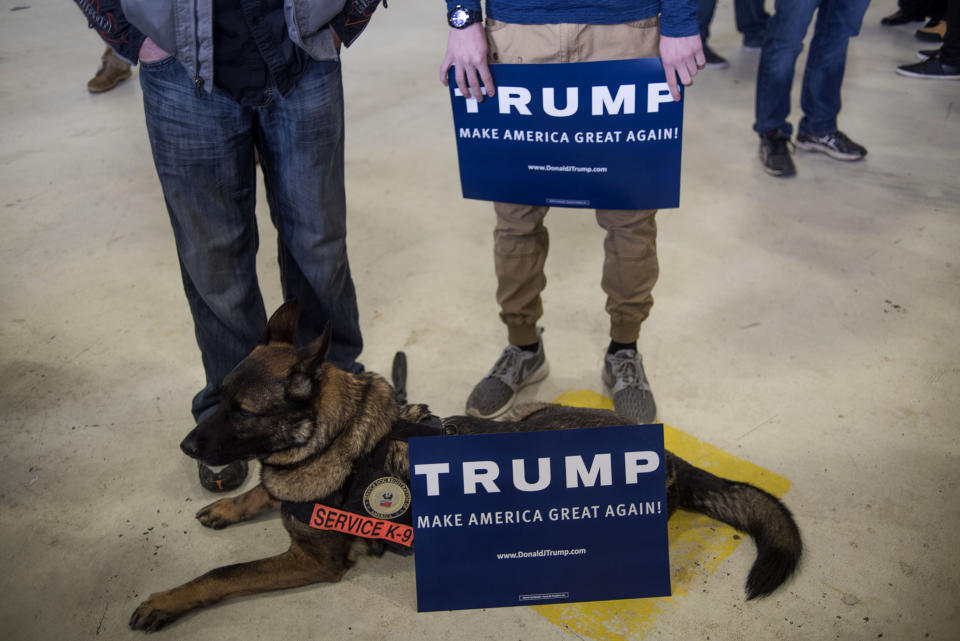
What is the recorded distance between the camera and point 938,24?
556cm

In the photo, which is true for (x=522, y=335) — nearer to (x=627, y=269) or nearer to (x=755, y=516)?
(x=627, y=269)

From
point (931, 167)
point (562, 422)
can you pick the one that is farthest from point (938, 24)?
point (562, 422)

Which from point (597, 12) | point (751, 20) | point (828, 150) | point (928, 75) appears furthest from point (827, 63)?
point (597, 12)

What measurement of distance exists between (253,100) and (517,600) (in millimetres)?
1444

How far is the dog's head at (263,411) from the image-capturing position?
5.66 feet

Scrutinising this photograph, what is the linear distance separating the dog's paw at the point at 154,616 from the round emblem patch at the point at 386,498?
0.58 m

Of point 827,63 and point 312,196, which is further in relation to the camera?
point 827,63

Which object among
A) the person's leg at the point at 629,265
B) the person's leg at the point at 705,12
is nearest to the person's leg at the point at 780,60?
the person's leg at the point at 705,12

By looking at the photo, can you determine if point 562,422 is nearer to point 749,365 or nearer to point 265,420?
point 265,420

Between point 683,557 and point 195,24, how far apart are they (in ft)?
6.05

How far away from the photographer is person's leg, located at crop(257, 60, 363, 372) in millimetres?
1960

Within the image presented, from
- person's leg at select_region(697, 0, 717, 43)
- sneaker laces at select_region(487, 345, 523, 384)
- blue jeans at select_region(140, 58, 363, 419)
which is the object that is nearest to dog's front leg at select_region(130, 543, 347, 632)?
blue jeans at select_region(140, 58, 363, 419)

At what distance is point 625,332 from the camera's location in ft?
8.29

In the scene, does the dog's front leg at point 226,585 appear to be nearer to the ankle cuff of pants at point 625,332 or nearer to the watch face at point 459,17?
the ankle cuff of pants at point 625,332
